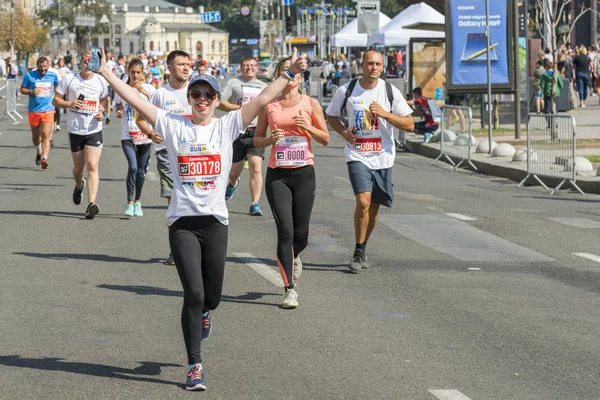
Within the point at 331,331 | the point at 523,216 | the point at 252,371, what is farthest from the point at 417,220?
the point at 252,371

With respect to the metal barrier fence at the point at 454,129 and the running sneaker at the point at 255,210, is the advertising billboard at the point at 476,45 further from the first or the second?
the running sneaker at the point at 255,210

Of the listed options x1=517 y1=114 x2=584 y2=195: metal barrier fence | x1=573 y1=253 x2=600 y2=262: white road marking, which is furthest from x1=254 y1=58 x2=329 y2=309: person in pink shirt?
x1=517 y1=114 x2=584 y2=195: metal barrier fence

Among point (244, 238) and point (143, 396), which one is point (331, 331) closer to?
point (143, 396)

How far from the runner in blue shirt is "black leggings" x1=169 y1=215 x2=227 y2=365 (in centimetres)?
1389

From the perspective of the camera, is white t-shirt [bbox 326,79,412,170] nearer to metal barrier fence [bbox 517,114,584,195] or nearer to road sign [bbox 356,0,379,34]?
metal barrier fence [bbox 517,114,584,195]

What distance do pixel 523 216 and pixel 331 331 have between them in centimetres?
752

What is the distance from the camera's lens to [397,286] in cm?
986

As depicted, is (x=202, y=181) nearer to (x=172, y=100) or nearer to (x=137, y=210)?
(x=172, y=100)

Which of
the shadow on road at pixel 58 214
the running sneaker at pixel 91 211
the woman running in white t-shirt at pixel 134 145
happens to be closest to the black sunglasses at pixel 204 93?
the woman running in white t-shirt at pixel 134 145

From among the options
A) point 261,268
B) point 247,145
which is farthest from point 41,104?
point 261,268

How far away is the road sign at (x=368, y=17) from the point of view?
98.3ft

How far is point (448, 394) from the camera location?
636 cm

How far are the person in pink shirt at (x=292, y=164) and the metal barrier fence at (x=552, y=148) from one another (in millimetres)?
9381

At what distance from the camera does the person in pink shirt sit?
902 centimetres
